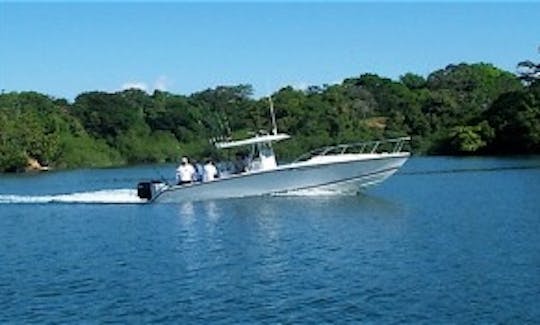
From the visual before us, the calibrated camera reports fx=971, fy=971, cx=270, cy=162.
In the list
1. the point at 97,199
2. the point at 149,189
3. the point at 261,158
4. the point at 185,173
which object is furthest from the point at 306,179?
the point at 97,199

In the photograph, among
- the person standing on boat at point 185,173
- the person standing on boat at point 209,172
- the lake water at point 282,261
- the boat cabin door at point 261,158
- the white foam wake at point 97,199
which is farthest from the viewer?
the white foam wake at point 97,199

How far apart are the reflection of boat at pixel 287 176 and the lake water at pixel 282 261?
97cm

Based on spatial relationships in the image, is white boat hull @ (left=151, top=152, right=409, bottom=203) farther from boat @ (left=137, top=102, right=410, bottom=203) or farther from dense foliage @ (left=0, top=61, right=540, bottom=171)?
dense foliage @ (left=0, top=61, right=540, bottom=171)

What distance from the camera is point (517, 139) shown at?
109 meters

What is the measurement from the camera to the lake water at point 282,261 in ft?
72.1

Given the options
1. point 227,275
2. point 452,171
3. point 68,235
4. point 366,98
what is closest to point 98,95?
point 366,98

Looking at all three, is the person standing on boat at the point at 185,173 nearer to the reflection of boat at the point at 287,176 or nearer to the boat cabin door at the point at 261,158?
the reflection of boat at the point at 287,176

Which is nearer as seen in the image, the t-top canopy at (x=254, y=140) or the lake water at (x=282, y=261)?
the lake water at (x=282, y=261)

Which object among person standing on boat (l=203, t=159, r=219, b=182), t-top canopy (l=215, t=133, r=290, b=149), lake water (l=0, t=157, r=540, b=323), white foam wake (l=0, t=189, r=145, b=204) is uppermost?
t-top canopy (l=215, t=133, r=290, b=149)

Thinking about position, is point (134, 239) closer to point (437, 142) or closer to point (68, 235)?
point (68, 235)

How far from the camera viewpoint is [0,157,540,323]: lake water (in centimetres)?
2198

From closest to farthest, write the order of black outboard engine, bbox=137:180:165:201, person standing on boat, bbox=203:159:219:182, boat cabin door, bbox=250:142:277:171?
1. person standing on boat, bbox=203:159:219:182
2. boat cabin door, bbox=250:142:277:171
3. black outboard engine, bbox=137:180:165:201

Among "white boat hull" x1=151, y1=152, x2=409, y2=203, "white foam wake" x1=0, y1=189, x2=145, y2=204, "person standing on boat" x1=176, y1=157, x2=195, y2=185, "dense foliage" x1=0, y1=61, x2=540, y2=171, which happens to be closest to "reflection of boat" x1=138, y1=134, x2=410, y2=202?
"white boat hull" x1=151, y1=152, x2=409, y2=203

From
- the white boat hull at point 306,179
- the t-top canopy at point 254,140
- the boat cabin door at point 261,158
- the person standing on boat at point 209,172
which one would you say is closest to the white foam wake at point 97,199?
the person standing on boat at point 209,172
